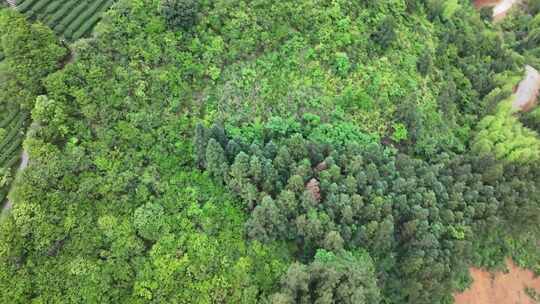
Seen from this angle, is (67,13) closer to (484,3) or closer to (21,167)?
(21,167)

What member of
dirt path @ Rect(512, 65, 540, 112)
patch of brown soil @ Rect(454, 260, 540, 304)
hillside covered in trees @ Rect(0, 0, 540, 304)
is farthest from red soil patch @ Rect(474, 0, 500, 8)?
patch of brown soil @ Rect(454, 260, 540, 304)

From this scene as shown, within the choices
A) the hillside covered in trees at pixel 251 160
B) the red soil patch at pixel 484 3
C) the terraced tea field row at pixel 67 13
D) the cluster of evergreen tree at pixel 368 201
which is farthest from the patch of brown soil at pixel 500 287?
the terraced tea field row at pixel 67 13

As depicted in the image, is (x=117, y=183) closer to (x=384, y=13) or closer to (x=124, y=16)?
(x=124, y=16)

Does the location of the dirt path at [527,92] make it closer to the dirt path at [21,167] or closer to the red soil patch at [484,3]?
the red soil patch at [484,3]

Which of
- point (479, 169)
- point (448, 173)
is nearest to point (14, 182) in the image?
point (448, 173)

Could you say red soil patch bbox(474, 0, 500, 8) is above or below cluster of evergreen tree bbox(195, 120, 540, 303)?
above

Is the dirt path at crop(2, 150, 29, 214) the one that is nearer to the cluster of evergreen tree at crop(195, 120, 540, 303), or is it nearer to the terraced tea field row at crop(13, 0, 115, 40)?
the terraced tea field row at crop(13, 0, 115, 40)
